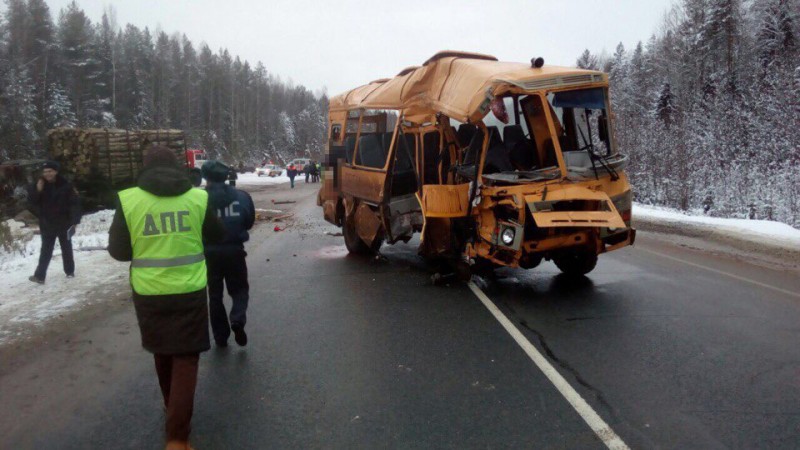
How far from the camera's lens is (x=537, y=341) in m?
5.06

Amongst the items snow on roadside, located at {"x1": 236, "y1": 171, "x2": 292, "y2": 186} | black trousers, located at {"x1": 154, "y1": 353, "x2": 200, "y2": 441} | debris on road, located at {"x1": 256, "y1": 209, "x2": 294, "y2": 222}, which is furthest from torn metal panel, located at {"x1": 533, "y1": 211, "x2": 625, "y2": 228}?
snow on roadside, located at {"x1": 236, "y1": 171, "x2": 292, "y2": 186}

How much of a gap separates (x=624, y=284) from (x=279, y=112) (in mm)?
109004

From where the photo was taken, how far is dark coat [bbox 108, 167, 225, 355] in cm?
315

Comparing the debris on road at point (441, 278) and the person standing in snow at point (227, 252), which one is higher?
the person standing in snow at point (227, 252)

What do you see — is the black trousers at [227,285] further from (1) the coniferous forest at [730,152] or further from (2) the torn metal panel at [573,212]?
(1) the coniferous forest at [730,152]

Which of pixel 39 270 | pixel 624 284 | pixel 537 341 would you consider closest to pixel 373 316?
pixel 537 341

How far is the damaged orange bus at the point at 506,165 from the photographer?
20.4 ft

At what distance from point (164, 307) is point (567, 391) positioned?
9.34 feet

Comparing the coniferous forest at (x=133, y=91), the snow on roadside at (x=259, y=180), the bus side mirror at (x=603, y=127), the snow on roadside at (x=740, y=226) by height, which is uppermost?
the coniferous forest at (x=133, y=91)

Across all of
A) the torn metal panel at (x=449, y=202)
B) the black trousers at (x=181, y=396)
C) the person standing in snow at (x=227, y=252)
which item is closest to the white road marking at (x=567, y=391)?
the torn metal panel at (x=449, y=202)

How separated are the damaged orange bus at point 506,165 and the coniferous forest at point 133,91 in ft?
87.6

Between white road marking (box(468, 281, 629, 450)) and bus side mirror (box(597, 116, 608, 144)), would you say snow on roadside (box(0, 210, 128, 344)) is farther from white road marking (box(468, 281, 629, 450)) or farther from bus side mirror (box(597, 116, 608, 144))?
bus side mirror (box(597, 116, 608, 144))

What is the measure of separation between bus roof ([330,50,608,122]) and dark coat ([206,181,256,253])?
9.74 feet

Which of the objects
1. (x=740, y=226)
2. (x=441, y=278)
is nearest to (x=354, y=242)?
(x=441, y=278)
